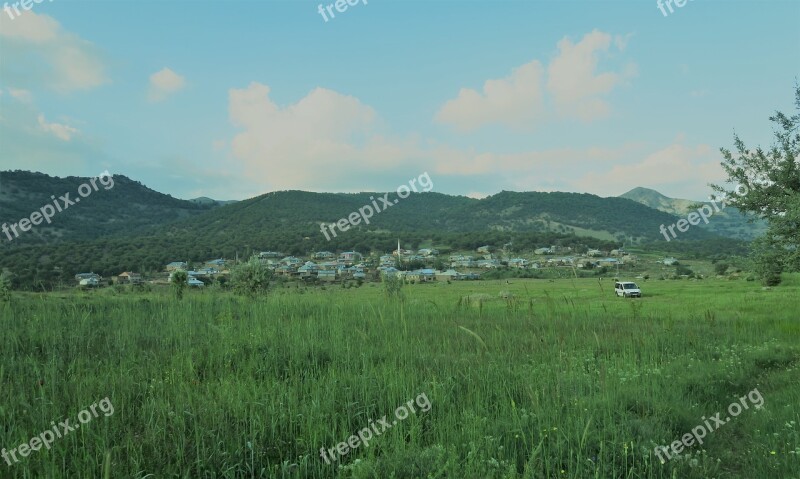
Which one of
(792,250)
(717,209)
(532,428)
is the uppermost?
(717,209)

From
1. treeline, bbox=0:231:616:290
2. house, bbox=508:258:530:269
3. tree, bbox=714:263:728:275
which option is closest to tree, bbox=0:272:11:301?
Result: treeline, bbox=0:231:616:290

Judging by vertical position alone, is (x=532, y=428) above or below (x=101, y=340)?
below

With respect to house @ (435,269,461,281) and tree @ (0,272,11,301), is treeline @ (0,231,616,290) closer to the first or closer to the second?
tree @ (0,272,11,301)

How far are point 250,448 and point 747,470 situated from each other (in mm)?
4802

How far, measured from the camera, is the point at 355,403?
533 cm

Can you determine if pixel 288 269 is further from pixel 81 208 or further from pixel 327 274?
pixel 81 208

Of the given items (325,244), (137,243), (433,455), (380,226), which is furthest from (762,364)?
(380,226)

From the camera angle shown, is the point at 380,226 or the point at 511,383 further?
the point at 380,226

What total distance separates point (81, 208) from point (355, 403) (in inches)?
4570

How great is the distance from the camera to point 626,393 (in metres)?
6.39

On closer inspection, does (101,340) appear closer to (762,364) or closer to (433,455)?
(433,455)

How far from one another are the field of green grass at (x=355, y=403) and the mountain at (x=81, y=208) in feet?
257

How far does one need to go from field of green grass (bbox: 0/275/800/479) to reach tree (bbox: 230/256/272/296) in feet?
48.3

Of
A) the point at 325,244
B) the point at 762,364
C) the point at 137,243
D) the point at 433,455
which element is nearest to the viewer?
the point at 433,455
